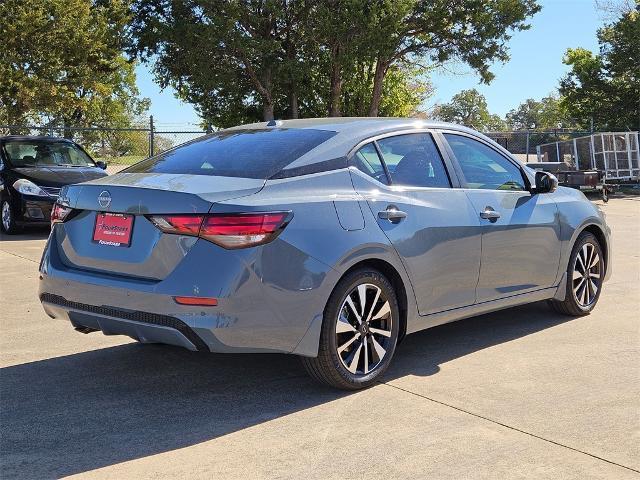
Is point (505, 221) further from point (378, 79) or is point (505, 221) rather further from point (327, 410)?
point (378, 79)

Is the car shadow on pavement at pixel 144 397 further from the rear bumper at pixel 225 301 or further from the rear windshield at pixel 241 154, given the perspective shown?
the rear windshield at pixel 241 154

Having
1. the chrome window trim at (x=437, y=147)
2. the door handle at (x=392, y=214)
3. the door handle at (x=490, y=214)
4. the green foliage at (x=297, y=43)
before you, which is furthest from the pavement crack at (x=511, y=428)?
the green foliage at (x=297, y=43)

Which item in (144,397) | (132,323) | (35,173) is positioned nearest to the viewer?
(132,323)

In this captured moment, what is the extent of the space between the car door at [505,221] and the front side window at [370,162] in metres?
0.78

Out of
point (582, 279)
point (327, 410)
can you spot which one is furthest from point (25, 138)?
point (327, 410)

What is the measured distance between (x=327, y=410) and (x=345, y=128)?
181cm

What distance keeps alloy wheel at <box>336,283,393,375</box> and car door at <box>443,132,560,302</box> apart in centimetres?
95

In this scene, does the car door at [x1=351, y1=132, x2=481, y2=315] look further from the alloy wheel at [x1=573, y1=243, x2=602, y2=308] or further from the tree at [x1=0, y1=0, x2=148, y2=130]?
the tree at [x1=0, y1=0, x2=148, y2=130]

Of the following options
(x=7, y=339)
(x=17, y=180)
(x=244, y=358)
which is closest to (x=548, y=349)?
(x=244, y=358)

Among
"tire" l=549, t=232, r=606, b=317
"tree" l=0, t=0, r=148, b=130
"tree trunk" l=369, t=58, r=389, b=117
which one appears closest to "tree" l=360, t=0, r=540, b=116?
"tree trunk" l=369, t=58, r=389, b=117

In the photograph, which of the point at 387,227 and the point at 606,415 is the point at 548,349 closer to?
the point at 606,415

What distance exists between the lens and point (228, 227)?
403 cm

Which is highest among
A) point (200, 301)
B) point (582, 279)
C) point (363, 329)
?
point (200, 301)

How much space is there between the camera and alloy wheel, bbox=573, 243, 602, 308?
6492mm
